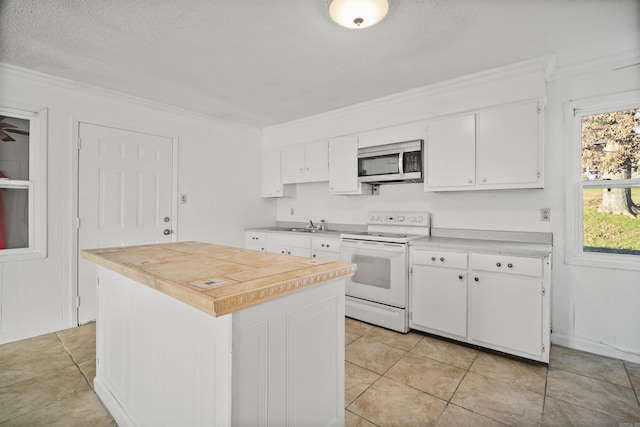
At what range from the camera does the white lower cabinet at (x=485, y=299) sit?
2.31 meters

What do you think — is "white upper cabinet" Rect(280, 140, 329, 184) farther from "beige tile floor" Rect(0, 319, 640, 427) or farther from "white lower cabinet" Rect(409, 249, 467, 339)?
"beige tile floor" Rect(0, 319, 640, 427)

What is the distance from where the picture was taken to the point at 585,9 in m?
1.88

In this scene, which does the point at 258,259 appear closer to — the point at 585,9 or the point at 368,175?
the point at 368,175

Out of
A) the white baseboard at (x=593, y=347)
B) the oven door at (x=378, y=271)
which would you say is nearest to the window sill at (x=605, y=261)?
the white baseboard at (x=593, y=347)

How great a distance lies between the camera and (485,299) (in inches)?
99.6

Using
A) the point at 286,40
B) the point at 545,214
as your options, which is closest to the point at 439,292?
the point at 545,214

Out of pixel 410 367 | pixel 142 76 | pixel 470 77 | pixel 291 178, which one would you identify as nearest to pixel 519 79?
pixel 470 77

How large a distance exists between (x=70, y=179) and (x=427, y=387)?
3.60m

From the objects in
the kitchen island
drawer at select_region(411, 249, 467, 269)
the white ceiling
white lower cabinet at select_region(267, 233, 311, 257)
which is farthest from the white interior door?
drawer at select_region(411, 249, 467, 269)

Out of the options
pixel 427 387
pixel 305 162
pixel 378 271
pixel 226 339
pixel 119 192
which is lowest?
pixel 427 387

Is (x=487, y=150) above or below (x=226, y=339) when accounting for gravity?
above

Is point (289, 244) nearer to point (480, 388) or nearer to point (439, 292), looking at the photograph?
point (439, 292)

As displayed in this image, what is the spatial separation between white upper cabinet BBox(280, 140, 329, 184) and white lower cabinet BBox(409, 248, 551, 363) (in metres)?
1.72

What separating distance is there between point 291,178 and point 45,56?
2.73 meters
